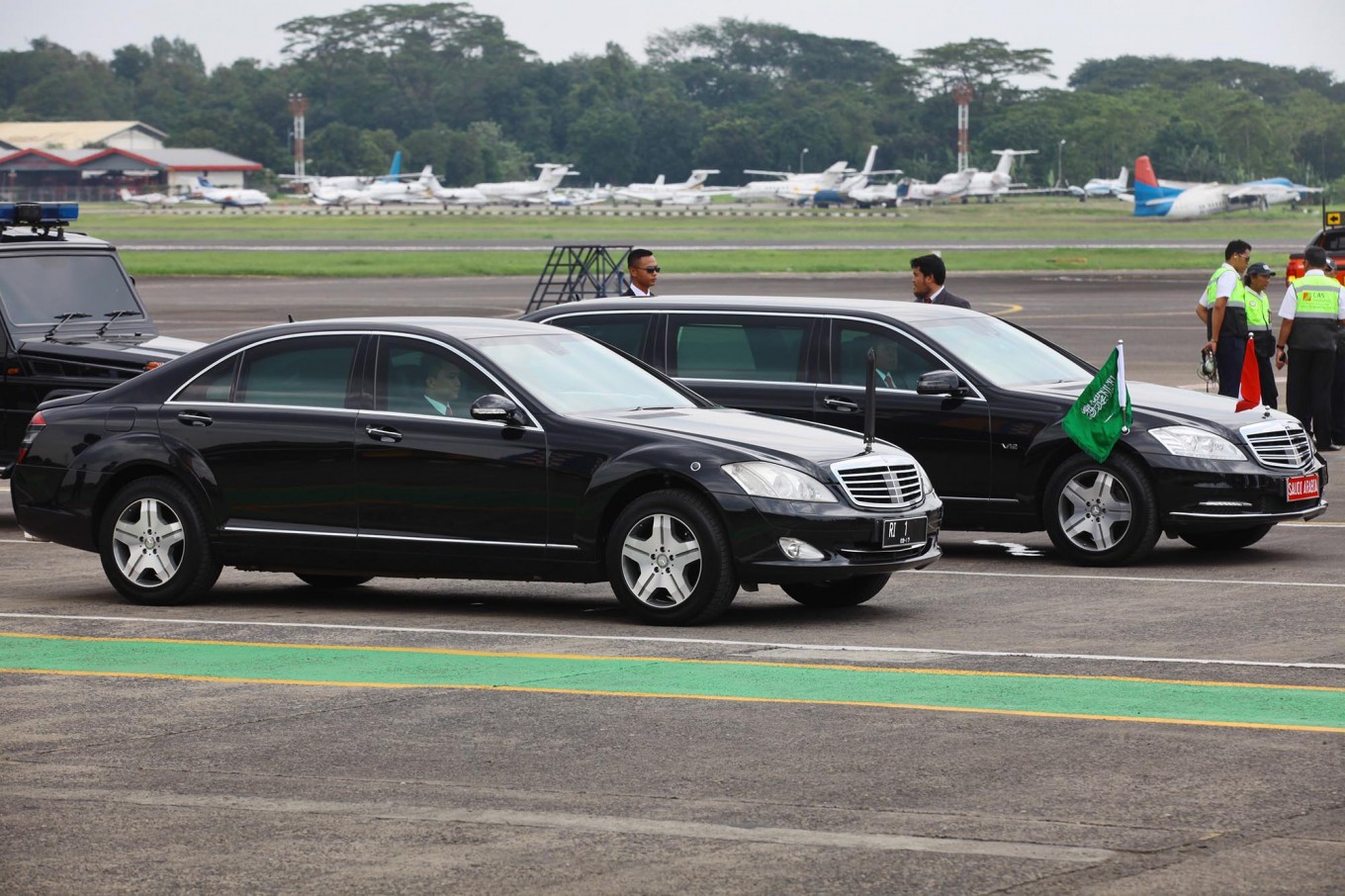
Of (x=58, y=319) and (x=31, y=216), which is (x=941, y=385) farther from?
(x=31, y=216)

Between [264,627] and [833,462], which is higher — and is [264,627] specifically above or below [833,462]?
below

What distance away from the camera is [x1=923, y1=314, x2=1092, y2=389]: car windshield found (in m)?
13.8

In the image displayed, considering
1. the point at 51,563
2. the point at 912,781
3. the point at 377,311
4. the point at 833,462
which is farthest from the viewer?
the point at 377,311

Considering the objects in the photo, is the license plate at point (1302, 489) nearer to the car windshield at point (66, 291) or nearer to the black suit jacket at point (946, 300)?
the black suit jacket at point (946, 300)

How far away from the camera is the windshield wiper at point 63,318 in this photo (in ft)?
53.6

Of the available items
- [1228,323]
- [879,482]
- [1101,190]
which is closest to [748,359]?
[879,482]

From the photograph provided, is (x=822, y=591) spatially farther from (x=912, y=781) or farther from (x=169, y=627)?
(x=912, y=781)

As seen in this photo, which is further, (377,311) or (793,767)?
(377,311)

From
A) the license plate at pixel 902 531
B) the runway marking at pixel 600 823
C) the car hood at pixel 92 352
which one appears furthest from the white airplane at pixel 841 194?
the runway marking at pixel 600 823

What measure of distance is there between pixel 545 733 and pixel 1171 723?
2382 mm

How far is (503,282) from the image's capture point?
55.0 metres

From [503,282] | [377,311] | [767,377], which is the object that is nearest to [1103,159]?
[503,282]

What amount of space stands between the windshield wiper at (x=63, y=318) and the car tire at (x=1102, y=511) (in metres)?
7.89

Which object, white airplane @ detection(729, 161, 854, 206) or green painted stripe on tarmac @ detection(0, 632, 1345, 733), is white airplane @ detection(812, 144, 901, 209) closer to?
white airplane @ detection(729, 161, 854, 206)
